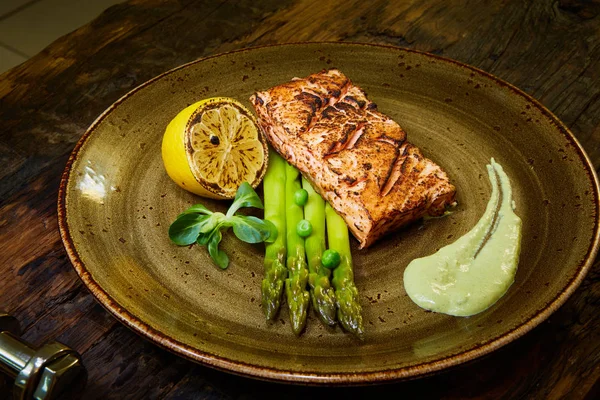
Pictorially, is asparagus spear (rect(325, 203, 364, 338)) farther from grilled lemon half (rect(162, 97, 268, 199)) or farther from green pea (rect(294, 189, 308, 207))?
grilled lemon half (rect(162, 97, 268, 199))

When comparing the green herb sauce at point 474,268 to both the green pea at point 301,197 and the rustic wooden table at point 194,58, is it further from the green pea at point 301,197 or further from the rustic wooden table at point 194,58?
the green pea at point 301,197

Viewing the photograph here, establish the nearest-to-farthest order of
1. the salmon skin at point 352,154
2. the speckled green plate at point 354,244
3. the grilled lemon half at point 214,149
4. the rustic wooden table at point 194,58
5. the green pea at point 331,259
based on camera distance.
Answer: the speckled green plate at point 354,244 < the rustic wooden table at point 194,58 < the green pea at point 331,259 < the salmon skin at point 352,154 < the grilled lemon half at point 214,149

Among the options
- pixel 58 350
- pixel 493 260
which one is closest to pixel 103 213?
pixel 58 350

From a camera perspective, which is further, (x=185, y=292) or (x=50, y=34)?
(x=50, y=34)

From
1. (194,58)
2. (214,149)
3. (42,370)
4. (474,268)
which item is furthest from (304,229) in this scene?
(194,58)

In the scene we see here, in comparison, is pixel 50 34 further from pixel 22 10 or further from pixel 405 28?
pixel 405 28

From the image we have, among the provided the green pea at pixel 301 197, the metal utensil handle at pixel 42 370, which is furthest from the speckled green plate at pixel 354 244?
the metal utensil handle at pixel 42 370

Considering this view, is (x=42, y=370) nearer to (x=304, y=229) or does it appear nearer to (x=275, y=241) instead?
(x=275, y=241)

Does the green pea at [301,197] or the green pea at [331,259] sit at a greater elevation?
the green pea at [301,197]
